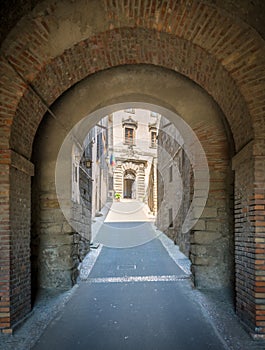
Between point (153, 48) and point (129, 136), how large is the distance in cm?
2461

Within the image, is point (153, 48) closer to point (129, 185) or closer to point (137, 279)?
point (137, 279)

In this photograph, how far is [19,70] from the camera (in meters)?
3.48

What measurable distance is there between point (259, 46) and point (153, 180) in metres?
15.7

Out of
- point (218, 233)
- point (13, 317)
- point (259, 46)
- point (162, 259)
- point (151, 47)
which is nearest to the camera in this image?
point (259, 46)

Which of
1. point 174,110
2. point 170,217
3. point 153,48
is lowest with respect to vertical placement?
point 170,217

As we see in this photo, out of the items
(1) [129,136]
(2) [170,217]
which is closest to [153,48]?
(2) [170,217]

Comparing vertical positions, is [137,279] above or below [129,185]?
below

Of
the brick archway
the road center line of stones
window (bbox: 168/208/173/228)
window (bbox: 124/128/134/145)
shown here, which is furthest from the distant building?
the brick archway

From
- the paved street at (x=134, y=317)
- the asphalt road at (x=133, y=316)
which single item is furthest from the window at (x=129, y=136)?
the asphalt road at (x=133, y=316)

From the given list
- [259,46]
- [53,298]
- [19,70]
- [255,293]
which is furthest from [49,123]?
[255,293]

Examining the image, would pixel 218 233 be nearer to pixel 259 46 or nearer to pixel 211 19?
pixel 259 46

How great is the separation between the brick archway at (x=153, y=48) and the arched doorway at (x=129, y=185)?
78.7ft

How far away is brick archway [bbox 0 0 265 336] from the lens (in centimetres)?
326

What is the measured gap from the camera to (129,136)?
2870 centimetres
